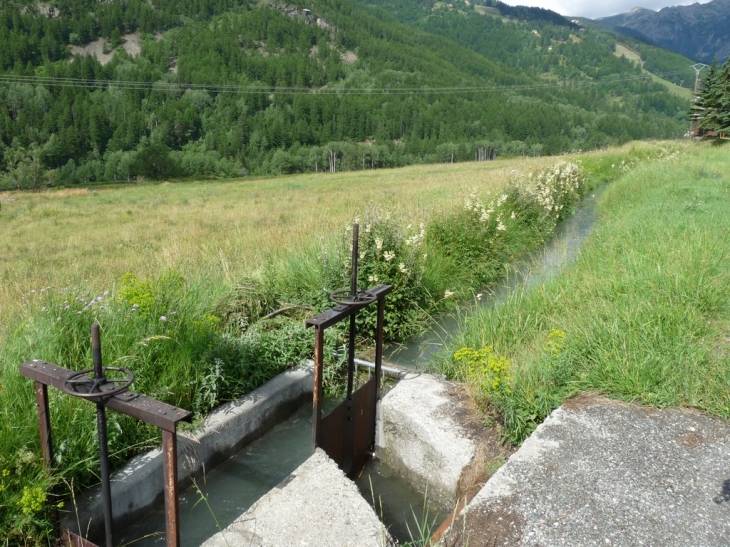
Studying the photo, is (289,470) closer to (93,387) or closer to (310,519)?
(310,519)

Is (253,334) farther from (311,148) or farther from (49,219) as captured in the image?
(311,148)

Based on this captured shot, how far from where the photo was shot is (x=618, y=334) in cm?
470

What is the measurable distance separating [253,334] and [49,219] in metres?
23.3

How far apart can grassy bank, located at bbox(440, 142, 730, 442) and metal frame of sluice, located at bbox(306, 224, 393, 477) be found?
842mm

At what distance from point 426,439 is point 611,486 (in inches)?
52.8

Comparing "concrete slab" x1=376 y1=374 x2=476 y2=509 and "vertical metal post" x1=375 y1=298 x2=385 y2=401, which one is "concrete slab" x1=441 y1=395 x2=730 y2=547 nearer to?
"concrete slab" x1=376 y1=374 x2=476 y2=509

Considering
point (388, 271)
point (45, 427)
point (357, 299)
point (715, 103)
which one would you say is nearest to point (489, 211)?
point (388, 271)

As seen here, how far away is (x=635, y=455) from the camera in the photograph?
3396 mm

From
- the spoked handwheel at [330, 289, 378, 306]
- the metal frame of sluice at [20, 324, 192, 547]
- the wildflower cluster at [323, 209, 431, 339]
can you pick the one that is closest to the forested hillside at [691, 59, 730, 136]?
the wildflower cluster at [323, 209, 431, 339]

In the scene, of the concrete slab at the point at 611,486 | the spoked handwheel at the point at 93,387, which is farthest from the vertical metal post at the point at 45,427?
the concrete slab at the point at 611,486

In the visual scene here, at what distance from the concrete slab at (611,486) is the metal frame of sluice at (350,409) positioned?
1.38 meters

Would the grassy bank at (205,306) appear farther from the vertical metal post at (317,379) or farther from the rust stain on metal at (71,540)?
the vertical metal post at (317,379)

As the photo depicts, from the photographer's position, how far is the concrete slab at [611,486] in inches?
108

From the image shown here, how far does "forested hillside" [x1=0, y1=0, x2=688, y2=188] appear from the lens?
391 ft
